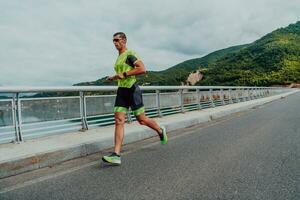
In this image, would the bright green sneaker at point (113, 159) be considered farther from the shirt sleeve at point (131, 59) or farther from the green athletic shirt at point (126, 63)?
the shirt sleeve at point (131, 59)

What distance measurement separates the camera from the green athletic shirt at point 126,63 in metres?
5.85

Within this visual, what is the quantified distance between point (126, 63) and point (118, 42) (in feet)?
1.14

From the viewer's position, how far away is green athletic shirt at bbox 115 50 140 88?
5852 millimetres

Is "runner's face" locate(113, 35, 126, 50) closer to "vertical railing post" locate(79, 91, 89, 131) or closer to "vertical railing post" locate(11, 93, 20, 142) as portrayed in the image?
"vertical railing post" locate(11, 93, 20, 142)

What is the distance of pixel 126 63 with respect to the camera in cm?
588

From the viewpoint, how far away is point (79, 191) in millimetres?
4293

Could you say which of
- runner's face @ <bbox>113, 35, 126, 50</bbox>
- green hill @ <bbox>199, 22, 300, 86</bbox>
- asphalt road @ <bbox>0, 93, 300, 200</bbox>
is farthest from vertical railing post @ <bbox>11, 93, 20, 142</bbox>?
green hill @ <bbox>199, 22, 300, 86</bbox>

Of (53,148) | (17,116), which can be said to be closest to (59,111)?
(17,116)

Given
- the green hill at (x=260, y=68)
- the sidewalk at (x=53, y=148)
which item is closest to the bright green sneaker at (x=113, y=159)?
the sidewalk at (x=53, y=148)

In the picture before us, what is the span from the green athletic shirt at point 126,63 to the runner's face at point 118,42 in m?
0.12

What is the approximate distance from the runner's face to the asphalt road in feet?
5.95

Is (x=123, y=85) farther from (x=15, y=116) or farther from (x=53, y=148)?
(x=15, y=116)

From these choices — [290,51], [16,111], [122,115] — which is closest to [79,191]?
[122,115]

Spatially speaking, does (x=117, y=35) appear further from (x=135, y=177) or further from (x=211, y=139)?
(x=211, y=139)
